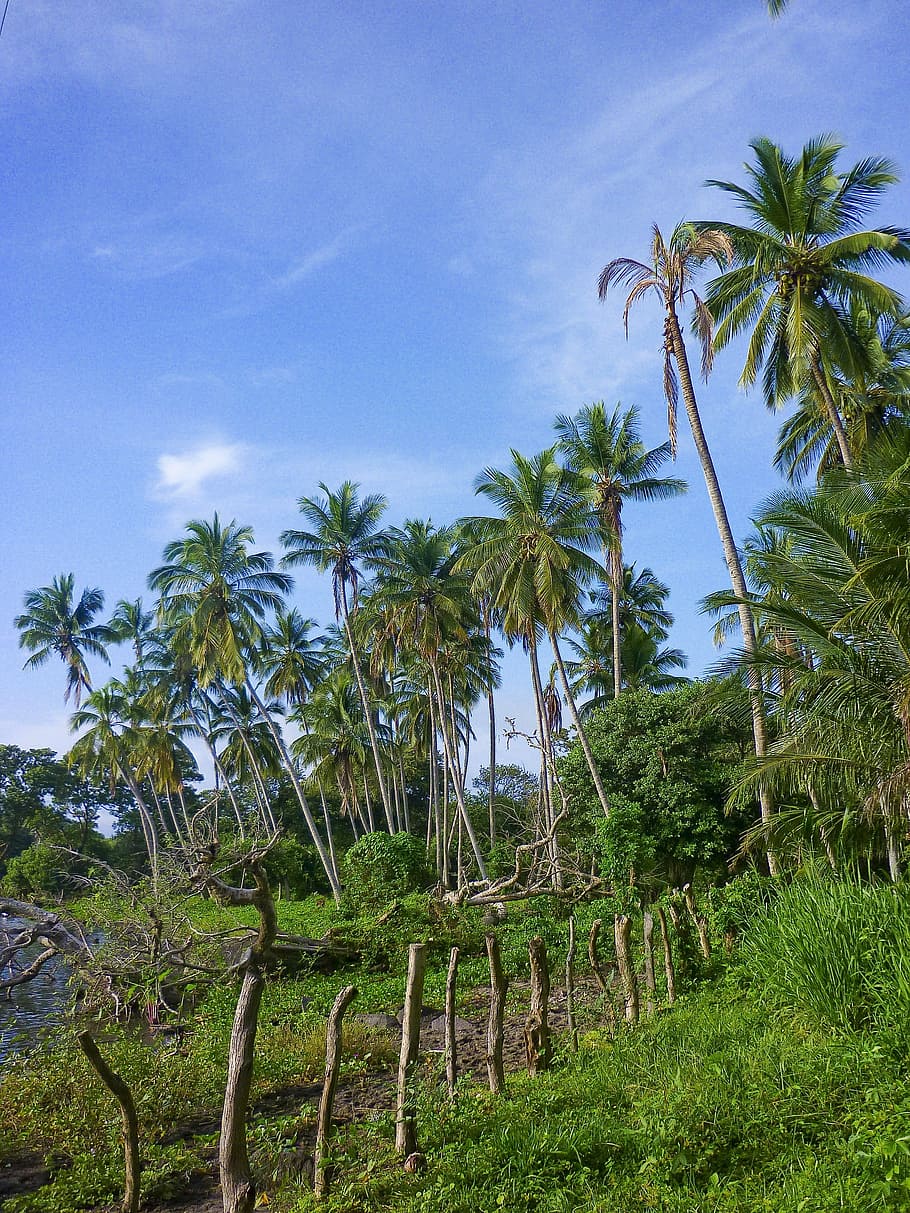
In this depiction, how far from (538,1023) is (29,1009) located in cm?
1272

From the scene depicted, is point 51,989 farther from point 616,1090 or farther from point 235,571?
point 616,1090

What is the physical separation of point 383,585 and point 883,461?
1735 cm

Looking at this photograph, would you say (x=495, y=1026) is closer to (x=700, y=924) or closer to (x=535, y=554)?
(x=700, y=924)

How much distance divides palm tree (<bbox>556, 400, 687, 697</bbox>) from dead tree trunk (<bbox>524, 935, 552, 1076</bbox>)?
1793cm

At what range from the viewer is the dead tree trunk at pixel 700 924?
11047mm

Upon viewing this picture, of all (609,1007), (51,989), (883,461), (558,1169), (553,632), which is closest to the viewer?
(558,1169)

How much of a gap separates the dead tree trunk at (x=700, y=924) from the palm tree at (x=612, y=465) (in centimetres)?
1353

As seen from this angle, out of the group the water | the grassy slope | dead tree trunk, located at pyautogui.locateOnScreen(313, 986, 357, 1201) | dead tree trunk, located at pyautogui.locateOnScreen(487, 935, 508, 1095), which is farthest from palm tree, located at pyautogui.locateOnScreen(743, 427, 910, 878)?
the water

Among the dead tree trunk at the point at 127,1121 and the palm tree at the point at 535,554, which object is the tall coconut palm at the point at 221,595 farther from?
the dead tree trunk at the point at 127,1121

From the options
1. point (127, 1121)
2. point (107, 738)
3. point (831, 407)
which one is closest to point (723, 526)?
point (831, 407)

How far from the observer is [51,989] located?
1820 cm

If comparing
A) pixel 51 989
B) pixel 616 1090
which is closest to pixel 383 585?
pixel 51 989

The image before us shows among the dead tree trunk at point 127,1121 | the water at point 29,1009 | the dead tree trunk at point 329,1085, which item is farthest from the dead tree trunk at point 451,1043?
the water at point 29,1009

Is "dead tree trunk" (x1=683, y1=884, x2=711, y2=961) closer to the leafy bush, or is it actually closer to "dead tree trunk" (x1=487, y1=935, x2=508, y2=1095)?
"dead tree trunk" (x1=487, y1=935, x2=508, y2=1095)
